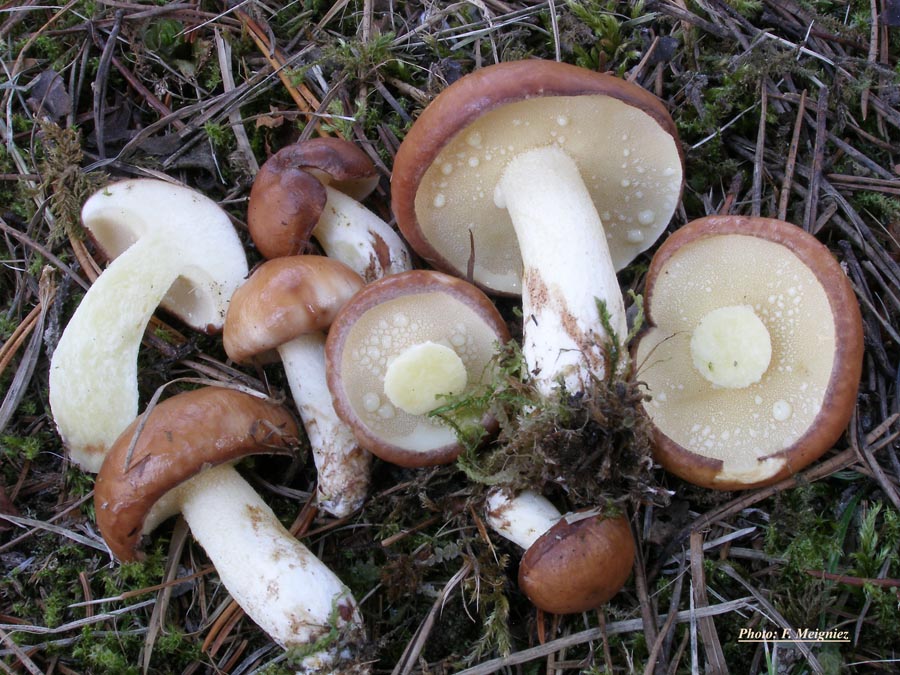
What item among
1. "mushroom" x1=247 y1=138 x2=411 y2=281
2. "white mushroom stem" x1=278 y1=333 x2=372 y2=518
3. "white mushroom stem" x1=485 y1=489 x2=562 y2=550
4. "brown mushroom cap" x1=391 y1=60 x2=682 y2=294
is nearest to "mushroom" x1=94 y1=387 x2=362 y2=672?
"white mushroom stem" x1=278 y1=333 x2=372 y2=518

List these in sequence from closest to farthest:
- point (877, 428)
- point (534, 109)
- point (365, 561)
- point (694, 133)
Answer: point (534, 109) < point (877, 428) < point (365, 561) < point (694, 133)

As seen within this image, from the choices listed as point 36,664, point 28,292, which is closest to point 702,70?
point 28,292

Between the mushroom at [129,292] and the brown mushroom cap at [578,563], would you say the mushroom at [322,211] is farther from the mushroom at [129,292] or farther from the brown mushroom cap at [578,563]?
the brown mushroom cap at [578,563]

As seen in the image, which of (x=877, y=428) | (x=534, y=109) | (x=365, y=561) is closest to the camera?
(x=534, y=109)

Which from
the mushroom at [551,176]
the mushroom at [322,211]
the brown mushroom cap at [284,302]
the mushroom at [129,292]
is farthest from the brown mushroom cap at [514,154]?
the mushroom at [129,292]

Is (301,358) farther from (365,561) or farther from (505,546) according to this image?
(505,546)

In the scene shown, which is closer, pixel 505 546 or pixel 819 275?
pixel 819 275

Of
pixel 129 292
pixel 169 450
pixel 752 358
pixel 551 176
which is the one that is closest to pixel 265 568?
pixel 169 450
